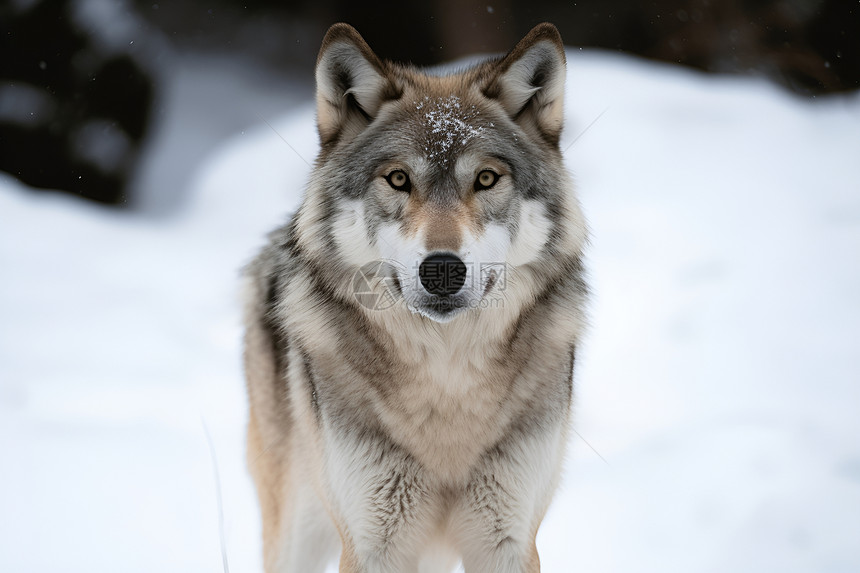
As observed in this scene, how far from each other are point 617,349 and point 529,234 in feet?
12.2

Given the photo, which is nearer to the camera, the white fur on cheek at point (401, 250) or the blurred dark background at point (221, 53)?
the white fur on cheek at point (401, 250)

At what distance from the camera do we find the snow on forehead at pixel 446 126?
2285 mm

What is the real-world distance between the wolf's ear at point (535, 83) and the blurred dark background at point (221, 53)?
5895 millimetres

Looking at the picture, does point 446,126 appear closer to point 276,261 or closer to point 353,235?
point 353,235

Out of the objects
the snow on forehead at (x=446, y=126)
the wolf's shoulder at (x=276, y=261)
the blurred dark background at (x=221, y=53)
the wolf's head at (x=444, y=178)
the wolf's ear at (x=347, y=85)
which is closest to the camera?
the wolf's head at (x=444, y=178)

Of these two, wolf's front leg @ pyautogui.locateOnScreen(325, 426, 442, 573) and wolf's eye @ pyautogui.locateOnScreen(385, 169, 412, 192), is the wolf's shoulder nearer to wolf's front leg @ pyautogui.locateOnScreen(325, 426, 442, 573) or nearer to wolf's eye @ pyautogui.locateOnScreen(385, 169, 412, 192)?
wolf's eye @ pyautogui.locateOnScreen(385, 169, 412, 192)

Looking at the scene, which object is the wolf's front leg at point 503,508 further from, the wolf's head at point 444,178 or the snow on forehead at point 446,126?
the snow on forehead at point 446,126

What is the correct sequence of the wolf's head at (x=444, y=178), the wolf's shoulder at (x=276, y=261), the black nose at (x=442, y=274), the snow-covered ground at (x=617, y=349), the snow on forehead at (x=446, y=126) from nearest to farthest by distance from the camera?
the black nose at (x=442, y=274)
the wolf's head at (x=444, y=178)
the snow on forehead at (x=446, y=126)
the wolf's shoulder at (x=276, y=261)
the snow-covered ground at (x=617, y=349)

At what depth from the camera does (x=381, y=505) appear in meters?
2.34

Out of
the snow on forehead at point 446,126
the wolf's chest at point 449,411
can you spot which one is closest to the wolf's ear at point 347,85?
the snow on forehead at point 446,126

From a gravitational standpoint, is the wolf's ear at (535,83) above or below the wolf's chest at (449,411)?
above

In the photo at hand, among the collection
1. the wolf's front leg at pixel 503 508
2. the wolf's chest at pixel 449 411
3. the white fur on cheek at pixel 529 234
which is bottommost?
the wolf's front leg at pixel 503 508

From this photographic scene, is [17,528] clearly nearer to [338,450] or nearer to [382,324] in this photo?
[338,450]

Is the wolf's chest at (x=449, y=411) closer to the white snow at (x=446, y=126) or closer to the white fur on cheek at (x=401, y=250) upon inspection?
the white fur on cheek at (x=401, y=250)
